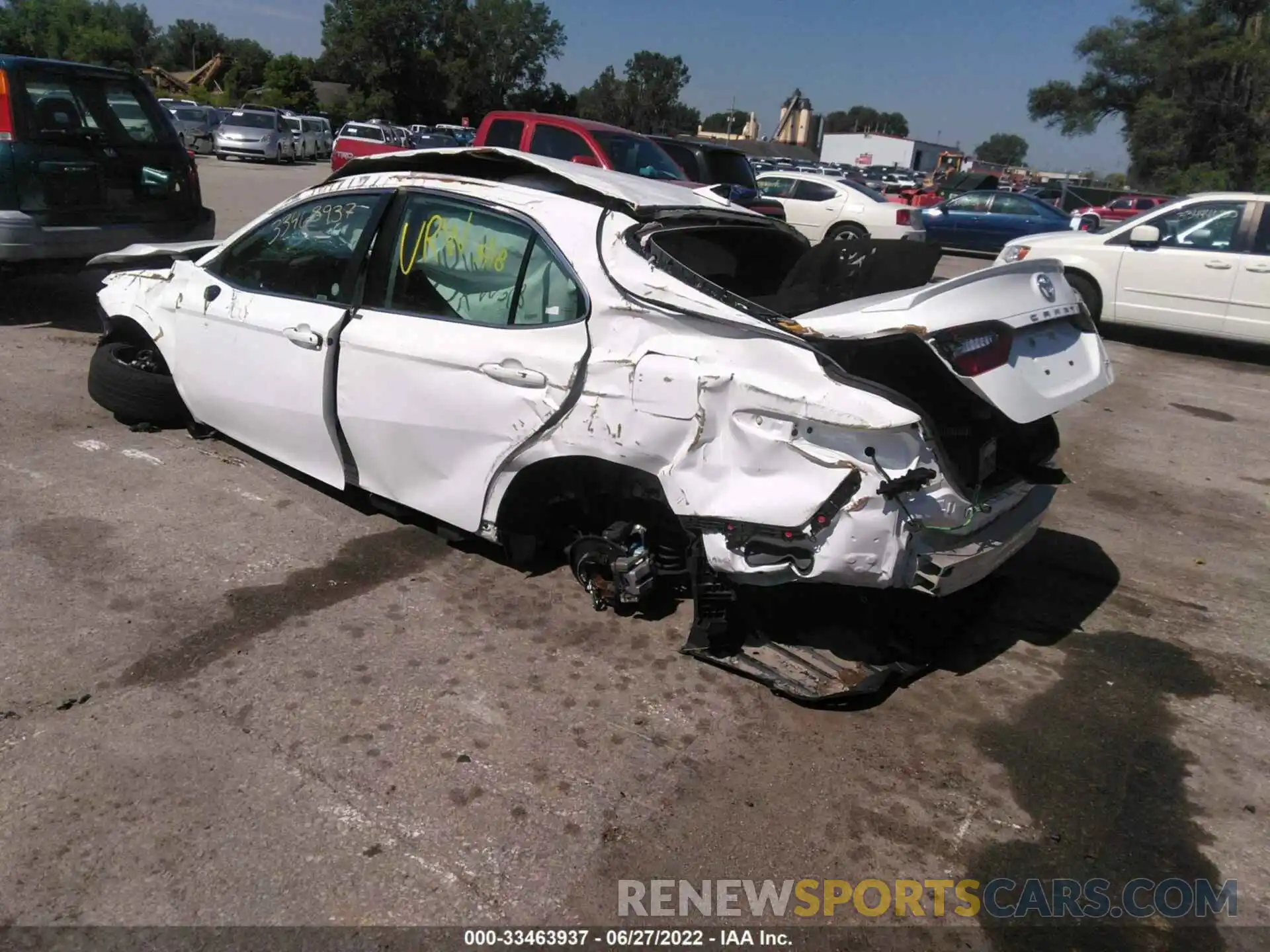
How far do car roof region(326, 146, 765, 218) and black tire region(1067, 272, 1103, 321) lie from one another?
8069mm

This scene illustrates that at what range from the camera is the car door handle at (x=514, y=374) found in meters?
3.42

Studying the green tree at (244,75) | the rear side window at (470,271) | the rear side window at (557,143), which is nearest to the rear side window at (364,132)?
the rear side window at (557,143)

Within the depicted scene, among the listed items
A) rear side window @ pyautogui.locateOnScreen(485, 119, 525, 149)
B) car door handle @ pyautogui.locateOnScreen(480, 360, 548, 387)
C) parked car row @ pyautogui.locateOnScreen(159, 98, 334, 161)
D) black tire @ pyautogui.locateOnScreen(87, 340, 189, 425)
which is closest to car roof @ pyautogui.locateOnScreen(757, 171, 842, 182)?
rear side window @ pyautogui.locateOnScreen(485, 119, 525, 149)

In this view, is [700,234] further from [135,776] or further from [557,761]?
[135,776]

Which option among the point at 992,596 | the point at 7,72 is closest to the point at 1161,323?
the point at 992,596

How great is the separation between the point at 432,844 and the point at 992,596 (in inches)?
101

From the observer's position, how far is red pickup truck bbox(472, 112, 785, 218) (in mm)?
10797

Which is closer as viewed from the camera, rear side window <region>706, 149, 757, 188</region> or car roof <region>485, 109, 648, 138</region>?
car roof <region>485, 109, 648, 138</region>

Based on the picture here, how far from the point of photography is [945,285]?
323 centimetres

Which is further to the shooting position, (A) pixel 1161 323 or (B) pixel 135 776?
(A) pixel 1161 323

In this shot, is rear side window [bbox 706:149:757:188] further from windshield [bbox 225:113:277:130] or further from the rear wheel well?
windshield [bbox 225:113:277:130]

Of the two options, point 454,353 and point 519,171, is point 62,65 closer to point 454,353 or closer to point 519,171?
point 519,171

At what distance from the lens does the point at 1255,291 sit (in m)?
9.73

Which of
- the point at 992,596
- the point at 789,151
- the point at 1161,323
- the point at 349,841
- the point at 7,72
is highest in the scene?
the point at 789,151
